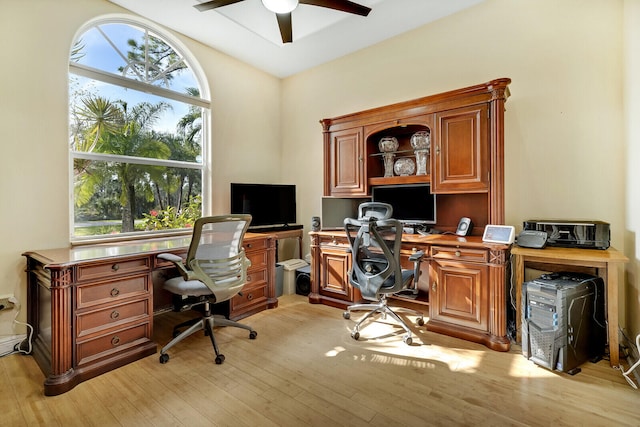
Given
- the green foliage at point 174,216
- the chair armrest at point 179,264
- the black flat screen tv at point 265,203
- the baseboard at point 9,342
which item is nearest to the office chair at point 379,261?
the chair armrest at point 179,264

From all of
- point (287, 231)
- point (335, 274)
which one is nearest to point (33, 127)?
point (287, 231)

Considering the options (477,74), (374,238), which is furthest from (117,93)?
(477,74)

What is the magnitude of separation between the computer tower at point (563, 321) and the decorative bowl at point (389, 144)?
1896mm

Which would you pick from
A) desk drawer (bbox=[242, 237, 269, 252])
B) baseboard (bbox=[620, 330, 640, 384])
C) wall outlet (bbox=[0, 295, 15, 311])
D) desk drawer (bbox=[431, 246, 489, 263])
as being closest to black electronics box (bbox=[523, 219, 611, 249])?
desk drawer (bbox=[431, 246, 489, 263])

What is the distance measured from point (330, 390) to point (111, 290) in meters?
1.73

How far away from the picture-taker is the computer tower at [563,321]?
2.04 m

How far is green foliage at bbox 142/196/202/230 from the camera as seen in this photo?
3.34 metres

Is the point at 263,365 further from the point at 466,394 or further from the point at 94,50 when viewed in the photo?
the point at 94,50

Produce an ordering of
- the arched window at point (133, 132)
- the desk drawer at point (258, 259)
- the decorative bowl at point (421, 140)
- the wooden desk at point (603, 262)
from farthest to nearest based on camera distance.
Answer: the desk drawer at point (258, 259) → the decorative bowl at point (421, 140) → the arched window at point (133, 132) → the wooden desk at point (603, 262)

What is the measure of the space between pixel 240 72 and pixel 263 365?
147 inches

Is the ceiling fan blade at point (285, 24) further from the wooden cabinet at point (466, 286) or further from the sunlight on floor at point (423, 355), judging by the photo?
the sunlight on floor at point (423, 355)

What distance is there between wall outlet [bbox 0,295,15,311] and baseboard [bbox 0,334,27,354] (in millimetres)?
230

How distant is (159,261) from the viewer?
2.48 m

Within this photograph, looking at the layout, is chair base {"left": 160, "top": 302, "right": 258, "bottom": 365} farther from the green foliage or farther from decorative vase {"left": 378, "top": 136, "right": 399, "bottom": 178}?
decorative vase {"left": 378, "top": 136, "right": 399, "bottom": 178}
